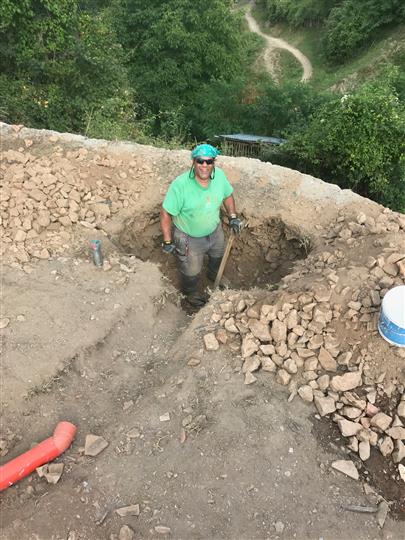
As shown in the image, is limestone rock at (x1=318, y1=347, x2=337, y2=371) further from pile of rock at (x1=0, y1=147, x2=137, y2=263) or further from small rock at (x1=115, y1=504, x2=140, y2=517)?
pile of rock at (x1=0, y1=147, x2=137, y2=263)

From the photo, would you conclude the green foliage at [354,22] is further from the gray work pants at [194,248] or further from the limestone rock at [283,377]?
the limestone rock at [283,377]

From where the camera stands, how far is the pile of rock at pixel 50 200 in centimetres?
478

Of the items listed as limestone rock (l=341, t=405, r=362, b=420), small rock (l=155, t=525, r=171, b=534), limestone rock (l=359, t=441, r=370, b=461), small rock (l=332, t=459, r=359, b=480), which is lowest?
small rock (l=155, t=525, r=171, b=534)

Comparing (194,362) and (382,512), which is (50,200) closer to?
(194,362)

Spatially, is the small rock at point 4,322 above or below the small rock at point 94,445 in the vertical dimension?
below

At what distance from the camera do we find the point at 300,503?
2746 millimetres

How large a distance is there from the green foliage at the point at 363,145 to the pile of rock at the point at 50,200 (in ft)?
14.0

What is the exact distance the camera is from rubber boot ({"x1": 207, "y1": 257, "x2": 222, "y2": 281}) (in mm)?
5477

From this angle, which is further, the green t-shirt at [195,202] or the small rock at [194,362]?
the green t-shirt at [195,202]

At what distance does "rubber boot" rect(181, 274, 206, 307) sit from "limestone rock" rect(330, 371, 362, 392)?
8.03 feet

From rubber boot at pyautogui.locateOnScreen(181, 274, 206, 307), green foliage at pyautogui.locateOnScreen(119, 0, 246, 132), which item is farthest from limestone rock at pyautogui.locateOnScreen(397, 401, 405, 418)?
green foliage at pyautogui.locateOnScreen(119, 0, 246, 132)

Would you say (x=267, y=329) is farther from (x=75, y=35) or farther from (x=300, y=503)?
(x=75, y=35)

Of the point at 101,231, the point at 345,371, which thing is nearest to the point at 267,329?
the point at 345,371

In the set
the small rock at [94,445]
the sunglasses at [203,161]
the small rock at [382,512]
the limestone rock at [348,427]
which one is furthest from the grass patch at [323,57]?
the small rock at [94,445]
